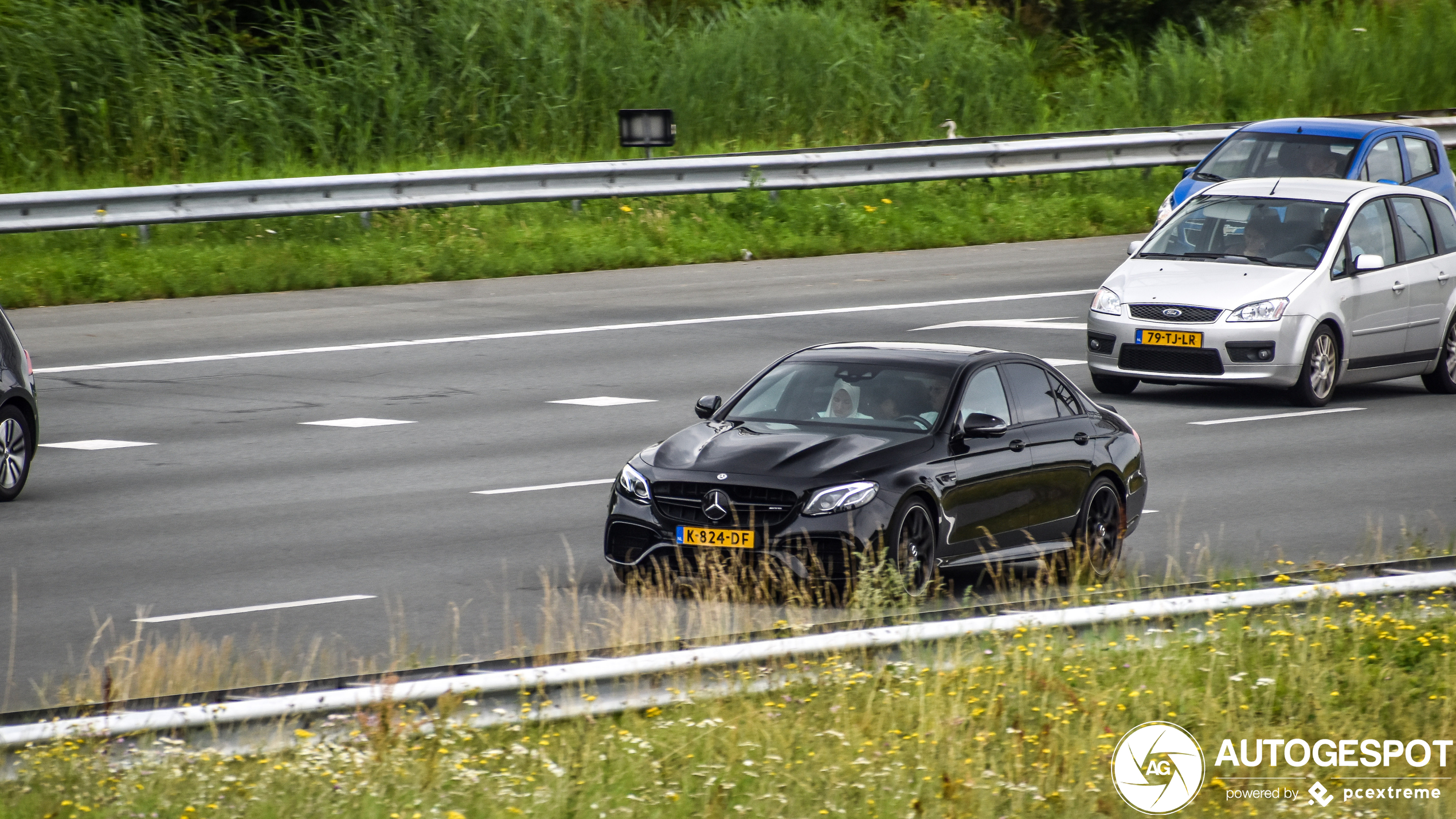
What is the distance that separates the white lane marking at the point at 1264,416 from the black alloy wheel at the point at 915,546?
641 cm

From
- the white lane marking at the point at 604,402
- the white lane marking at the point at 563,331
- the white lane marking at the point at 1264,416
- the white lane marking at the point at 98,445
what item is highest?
the white lane marking at the point at 563,331

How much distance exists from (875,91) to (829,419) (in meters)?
23.5

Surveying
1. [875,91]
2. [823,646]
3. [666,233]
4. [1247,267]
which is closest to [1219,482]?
[1247,267]

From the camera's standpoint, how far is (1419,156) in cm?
2456

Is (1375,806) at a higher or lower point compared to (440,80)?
lower

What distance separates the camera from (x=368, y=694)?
7020mm

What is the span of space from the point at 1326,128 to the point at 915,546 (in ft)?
50.1

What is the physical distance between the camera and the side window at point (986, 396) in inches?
444

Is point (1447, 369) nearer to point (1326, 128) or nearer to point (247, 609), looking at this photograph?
point (1326, 128)

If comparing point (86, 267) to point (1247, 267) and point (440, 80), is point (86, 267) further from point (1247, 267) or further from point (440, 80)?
point (1247, 267)

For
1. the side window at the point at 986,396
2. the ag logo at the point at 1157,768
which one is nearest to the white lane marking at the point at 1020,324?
the side window at the point at 986,396

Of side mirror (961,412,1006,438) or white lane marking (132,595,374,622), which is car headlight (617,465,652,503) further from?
side mirror (961,412,1006,438)

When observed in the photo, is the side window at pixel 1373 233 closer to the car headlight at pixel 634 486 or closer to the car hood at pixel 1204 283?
the car hood at pixel 1204 283

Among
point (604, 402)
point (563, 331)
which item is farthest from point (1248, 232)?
point (563, 331)
